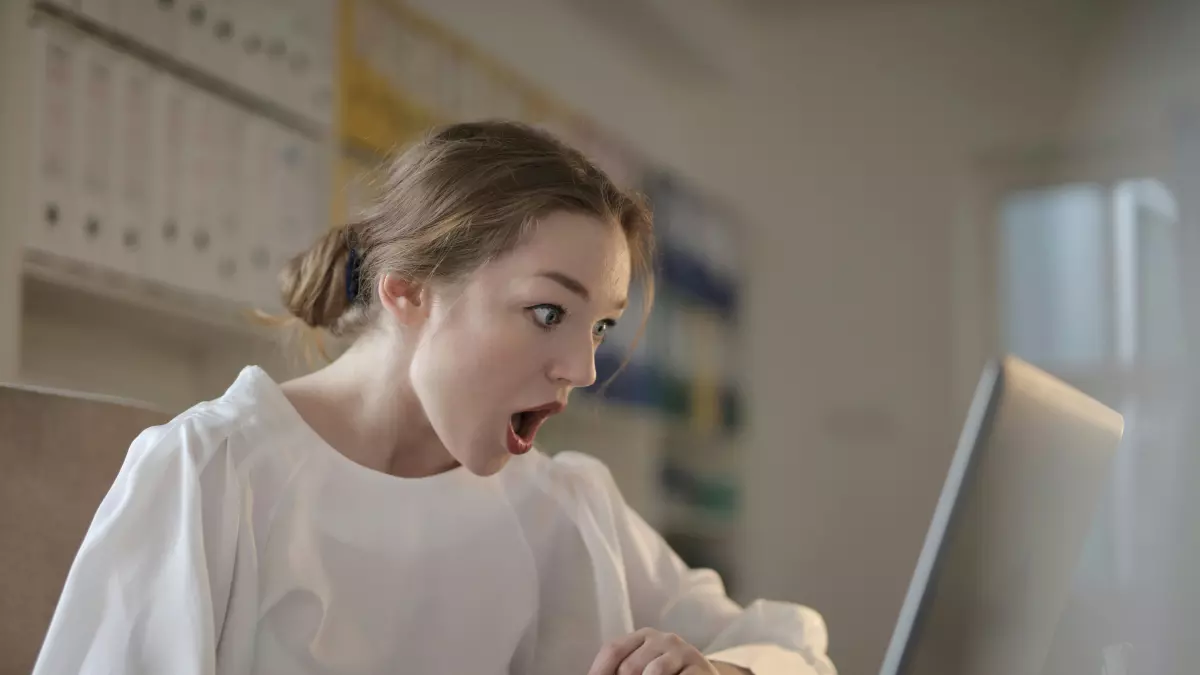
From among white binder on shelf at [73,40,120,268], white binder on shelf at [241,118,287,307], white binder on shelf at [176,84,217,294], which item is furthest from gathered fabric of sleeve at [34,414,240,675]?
white binder on shelf at [241,118,287,307]

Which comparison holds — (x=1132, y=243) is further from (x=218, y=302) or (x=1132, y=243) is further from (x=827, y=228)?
(x=218, y=302)

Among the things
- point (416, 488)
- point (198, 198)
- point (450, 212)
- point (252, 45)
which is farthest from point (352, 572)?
point (252, 45)

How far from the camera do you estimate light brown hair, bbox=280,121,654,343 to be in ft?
3.00

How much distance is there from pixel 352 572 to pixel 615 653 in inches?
Answer: 8.7

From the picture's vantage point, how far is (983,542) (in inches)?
28.0

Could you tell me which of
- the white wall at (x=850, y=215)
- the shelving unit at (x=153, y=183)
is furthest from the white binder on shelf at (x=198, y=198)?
the white wall at (x=850, y=215)

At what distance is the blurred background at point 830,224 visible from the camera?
2553mm

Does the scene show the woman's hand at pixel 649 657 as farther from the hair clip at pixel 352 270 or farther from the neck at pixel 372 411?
the hair clip at pixel 352 270

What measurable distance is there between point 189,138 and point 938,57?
118 inches

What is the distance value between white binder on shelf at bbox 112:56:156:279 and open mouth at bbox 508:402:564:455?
1287mm

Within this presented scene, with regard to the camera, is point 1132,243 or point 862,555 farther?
point 862,555

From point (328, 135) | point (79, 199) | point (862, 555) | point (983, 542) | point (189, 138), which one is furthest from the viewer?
point (862, 555)

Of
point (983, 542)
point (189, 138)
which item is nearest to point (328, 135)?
point (189, 138)

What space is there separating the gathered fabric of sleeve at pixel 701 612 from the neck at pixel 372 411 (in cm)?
22
